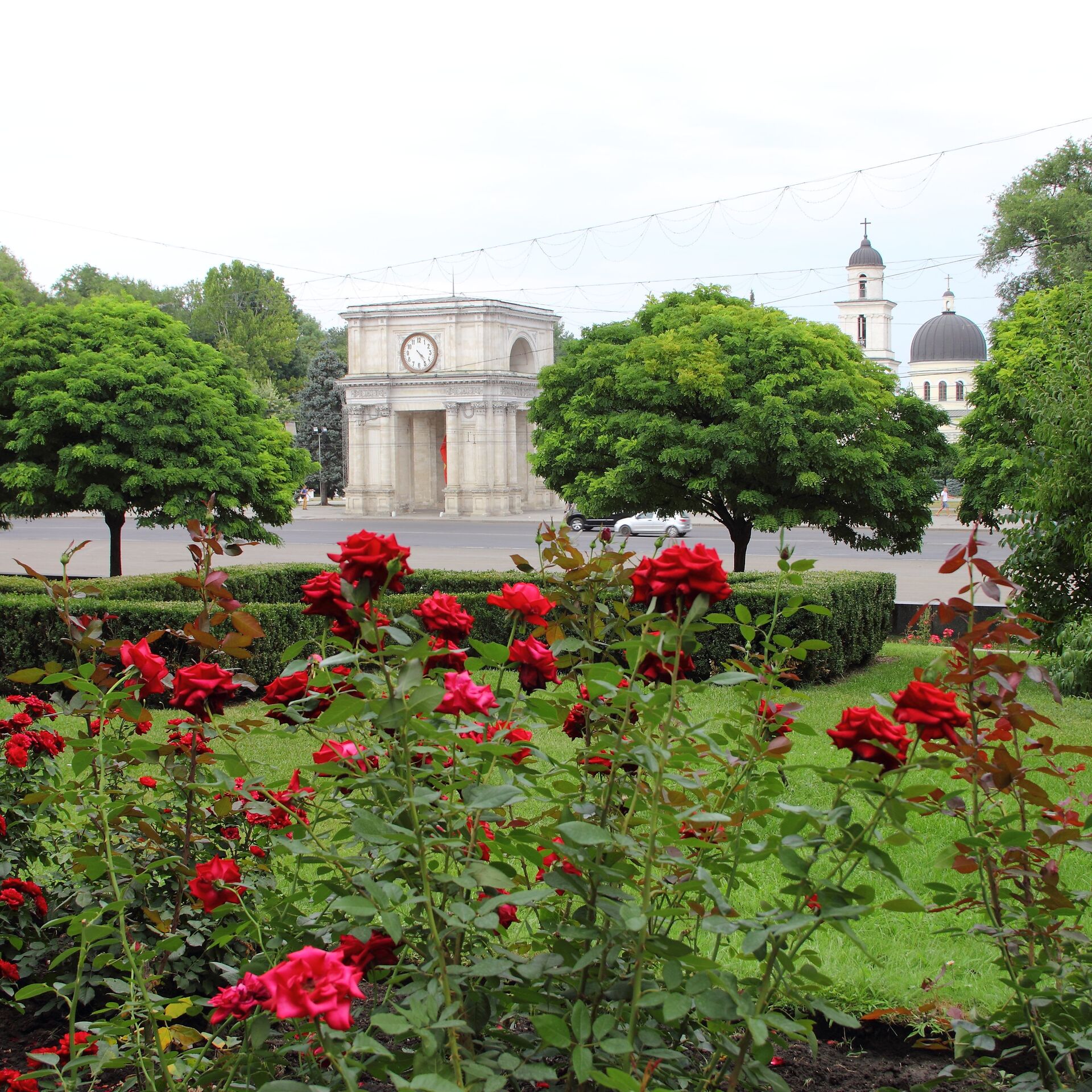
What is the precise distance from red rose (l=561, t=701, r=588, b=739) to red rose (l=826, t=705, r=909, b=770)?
714 millimetres

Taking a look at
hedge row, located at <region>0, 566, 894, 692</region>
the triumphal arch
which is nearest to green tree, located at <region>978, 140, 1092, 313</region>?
the triumphal arch

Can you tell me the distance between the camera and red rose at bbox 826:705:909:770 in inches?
73.4

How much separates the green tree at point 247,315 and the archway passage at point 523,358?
939 inches

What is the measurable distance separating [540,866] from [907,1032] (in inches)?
74.5

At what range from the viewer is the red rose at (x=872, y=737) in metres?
1.86

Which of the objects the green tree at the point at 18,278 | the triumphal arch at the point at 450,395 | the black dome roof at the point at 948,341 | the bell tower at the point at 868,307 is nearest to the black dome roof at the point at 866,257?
the bell tower at the point at 868,307

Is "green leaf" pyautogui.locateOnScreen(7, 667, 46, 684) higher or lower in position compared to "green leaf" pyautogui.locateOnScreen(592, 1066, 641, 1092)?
higher

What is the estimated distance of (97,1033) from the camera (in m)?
2.49

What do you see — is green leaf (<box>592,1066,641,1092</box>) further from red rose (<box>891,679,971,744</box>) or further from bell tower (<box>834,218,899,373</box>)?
bell tower (<box>834,218,899,373</box>)

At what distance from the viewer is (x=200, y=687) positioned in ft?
8.45

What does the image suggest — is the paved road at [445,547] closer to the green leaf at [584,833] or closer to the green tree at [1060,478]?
the green tree at [1060,478]

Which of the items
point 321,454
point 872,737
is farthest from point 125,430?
point 321,454

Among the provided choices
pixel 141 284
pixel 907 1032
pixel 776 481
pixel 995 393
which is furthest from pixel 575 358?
pixel 141 284

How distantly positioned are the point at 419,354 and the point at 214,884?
47118 millimetres
